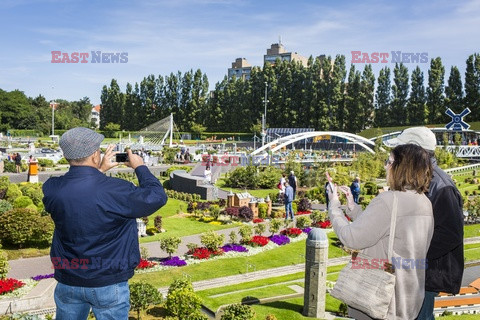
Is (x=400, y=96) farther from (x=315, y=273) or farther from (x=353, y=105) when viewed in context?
(x=315, y=273)

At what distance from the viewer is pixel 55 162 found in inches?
1674

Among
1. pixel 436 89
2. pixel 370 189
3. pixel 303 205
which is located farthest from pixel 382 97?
pixel 303 205

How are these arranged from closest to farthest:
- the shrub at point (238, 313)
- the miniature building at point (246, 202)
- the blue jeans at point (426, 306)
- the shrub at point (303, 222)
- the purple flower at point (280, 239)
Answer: the blue jeans at point (426, 306)
the shrub at point (238, 313)
the purple flower at point (280, 239)
the shrub at point (303, 222)
the miniature building at point (246, 202)

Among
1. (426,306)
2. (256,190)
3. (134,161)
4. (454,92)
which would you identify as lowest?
(256,190)

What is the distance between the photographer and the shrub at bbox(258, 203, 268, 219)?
21.5 metres

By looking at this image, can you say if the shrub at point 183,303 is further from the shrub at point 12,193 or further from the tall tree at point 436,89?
the tall tree at point 436,89

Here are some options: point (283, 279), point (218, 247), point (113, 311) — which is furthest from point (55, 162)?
point (113, 311)

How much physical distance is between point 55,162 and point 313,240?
128 ft

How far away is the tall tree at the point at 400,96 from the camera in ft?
227

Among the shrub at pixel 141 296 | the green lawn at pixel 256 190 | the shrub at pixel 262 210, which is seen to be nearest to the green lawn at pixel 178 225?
the shrub at pixel 262 210

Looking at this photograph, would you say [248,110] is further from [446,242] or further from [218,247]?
[446,242]

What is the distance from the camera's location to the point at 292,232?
17828 millimetres

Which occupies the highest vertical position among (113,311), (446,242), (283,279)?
(446,242)

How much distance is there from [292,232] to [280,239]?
98cm
